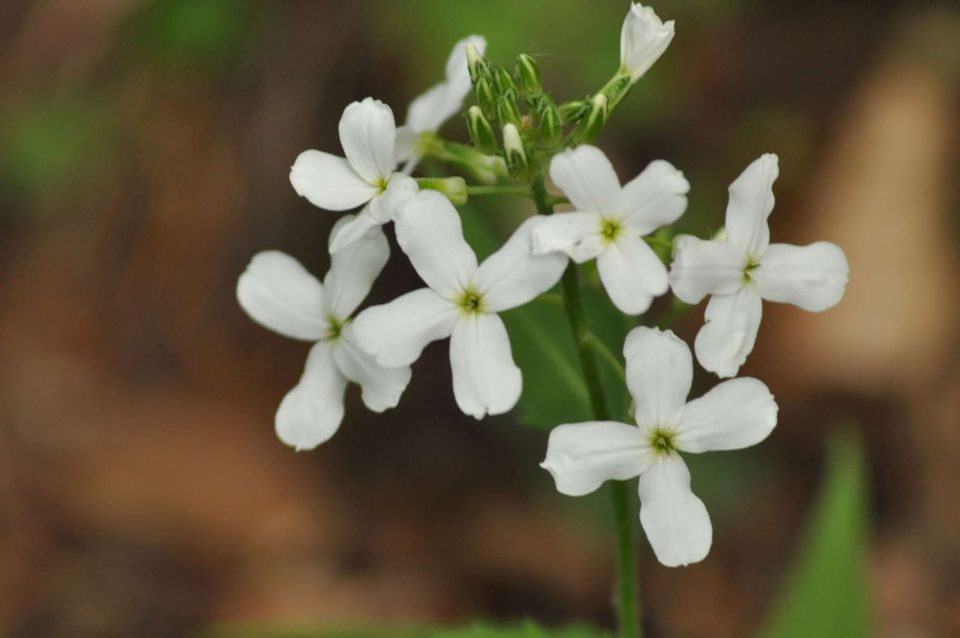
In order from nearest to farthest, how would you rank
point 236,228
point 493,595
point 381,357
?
point 381,357 → point 493,595 → point 236,228

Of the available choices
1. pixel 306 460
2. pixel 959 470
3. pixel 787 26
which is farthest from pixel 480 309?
pixel 787 26

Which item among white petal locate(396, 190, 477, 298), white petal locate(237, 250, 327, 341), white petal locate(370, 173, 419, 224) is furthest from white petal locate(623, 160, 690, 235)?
white petal locate(237, 250, 327, 341)

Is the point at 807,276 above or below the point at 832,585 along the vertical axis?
above

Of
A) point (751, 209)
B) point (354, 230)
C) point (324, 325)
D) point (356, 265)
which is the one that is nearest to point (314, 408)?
point (324, 325)

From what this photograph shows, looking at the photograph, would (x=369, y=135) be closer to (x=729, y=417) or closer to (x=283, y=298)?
(x=283, y=298)

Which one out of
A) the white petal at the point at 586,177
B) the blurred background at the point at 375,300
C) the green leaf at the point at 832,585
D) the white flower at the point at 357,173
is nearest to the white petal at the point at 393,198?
the white flower at the point at 357,173

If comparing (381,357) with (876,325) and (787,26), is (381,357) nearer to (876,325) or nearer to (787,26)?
(876,325)
